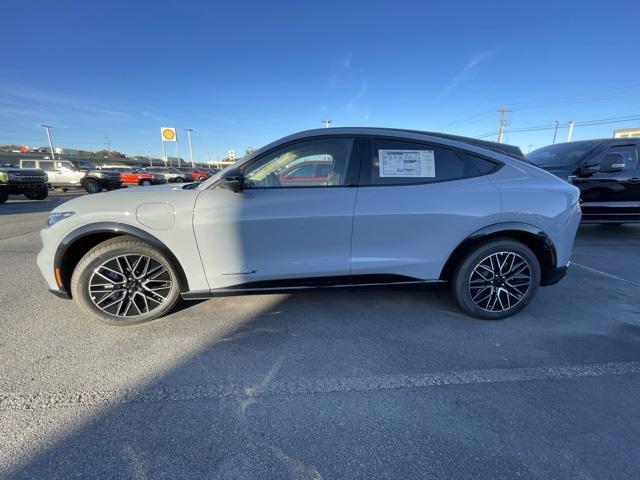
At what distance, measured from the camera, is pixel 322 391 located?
78.5 inches

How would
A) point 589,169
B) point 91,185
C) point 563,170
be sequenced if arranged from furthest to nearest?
point 91,185
point 563,170
point 589,169

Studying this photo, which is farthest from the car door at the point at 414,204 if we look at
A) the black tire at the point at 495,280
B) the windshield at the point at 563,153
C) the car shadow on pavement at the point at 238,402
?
the windshield at the point at 563,153

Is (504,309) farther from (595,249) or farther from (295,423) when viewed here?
(595,249)

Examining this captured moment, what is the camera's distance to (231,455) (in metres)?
1.55

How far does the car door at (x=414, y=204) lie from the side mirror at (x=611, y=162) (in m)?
4.82

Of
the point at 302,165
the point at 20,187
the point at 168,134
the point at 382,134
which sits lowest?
the point at 20,187

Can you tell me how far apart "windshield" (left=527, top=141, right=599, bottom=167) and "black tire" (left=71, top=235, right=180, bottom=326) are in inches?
256

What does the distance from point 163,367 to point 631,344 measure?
3.80 metres

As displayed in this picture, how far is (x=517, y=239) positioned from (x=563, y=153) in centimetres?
505

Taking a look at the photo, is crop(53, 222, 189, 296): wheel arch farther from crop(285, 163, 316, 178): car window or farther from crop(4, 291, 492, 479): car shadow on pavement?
crop(285, 163, 316, 178): car window

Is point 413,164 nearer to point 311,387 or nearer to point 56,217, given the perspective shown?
point 311,387

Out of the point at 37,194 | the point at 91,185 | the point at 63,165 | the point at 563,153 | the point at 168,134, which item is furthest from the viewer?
the point at 168,134

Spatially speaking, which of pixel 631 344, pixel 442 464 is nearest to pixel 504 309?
pixel 631 344

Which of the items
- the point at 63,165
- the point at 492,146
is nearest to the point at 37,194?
the point at 63,165
